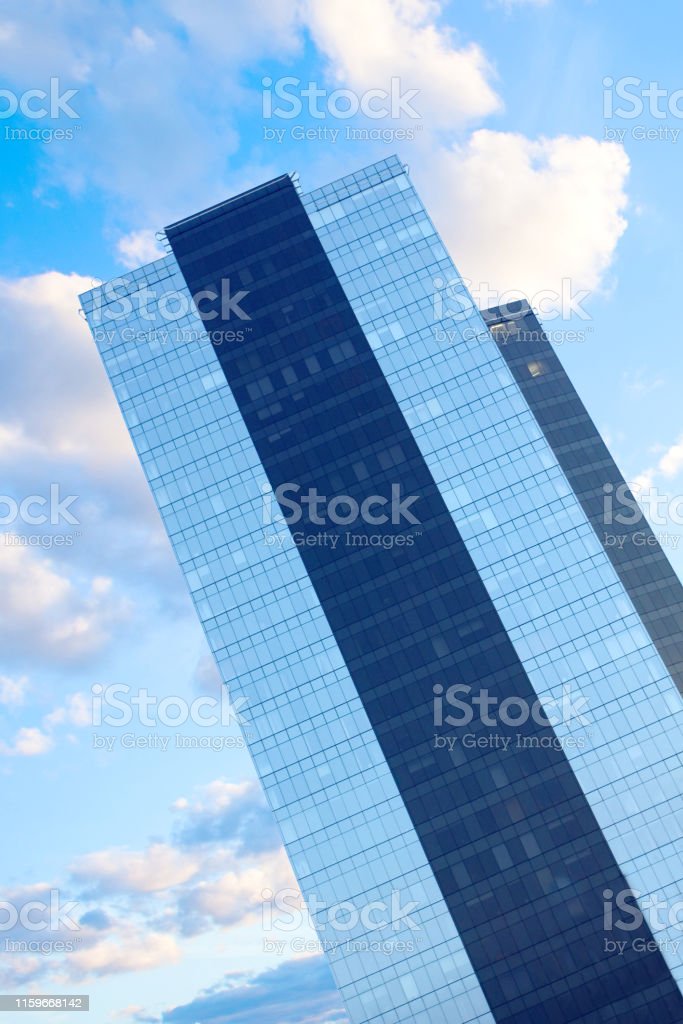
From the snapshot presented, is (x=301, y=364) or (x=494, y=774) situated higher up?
(x=301, y=364)

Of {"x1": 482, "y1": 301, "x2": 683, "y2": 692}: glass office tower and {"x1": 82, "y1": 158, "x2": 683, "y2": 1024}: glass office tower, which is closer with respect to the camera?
{"x1": 82, "y1": 158, "x2": 683, "y2": 1024}: glass office tower

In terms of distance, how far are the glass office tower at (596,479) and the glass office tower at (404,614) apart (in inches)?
1617

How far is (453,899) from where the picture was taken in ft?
275

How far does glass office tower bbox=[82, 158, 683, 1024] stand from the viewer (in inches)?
3246

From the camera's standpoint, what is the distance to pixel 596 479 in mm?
141625

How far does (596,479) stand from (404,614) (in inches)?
2333

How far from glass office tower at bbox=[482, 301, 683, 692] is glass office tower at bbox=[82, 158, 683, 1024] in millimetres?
41074

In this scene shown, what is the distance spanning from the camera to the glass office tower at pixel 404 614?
82438 mm

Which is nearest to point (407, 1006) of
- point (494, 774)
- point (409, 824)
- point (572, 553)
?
point (409, 824)

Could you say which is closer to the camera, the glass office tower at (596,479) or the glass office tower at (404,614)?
the glass office tower at (404,614)

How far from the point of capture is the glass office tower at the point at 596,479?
132125 millimetres

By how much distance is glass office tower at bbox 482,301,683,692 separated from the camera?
5202 inches

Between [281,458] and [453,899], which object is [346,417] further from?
[453,899]

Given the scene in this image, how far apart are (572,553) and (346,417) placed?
29030mm
